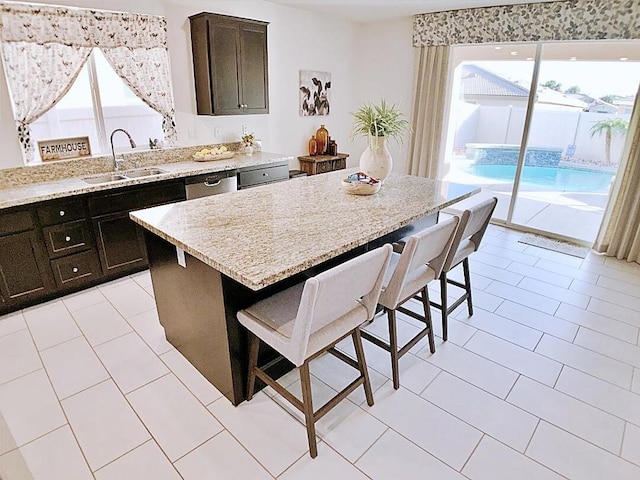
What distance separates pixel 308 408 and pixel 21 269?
8.38ft

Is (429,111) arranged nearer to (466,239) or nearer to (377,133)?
(377,133)

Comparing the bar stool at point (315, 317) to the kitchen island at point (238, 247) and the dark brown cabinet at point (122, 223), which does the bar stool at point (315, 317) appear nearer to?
the kitchen island at point (238, 247)

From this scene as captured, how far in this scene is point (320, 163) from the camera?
5246mm

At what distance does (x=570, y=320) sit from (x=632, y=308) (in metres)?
0.65

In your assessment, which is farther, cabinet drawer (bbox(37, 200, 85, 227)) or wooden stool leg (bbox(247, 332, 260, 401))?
cabinet drawer (bbox(37, 200, 85, 227))

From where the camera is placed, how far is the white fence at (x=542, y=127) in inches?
173

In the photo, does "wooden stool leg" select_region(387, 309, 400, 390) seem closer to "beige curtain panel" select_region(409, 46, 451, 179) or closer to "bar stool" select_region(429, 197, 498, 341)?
"bar stool" select_region(429, 197, 498, 341)

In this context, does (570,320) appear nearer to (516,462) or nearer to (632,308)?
(632,308)

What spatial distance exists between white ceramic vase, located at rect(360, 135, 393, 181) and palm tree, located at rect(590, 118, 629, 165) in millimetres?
3075

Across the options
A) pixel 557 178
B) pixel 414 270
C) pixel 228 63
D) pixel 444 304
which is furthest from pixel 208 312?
pixel 557 178

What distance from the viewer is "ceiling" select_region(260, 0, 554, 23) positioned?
417cm

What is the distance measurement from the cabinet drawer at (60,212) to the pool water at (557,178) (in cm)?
484

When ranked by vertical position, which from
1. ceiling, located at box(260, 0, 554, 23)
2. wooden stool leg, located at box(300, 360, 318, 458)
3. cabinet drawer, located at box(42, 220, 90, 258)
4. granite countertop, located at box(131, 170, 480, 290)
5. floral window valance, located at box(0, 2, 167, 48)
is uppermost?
ceiling, located at box(260, 0, 554, 23)

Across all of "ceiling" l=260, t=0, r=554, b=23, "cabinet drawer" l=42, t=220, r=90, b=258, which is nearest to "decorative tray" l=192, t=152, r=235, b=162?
"cabinet drawer" l=42, t=220, r=90, b=258
